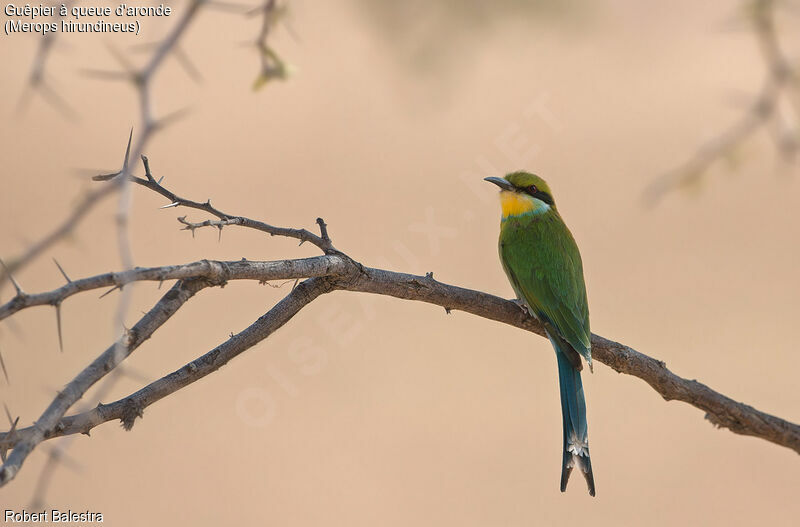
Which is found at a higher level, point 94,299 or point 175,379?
point 94,299

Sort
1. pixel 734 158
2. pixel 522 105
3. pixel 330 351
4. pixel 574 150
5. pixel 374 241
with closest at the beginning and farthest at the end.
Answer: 1. pixel 734 158
2. pixel 330 351
3. pixel 374 241
4. pixel 574 150
5. pixel 522 105

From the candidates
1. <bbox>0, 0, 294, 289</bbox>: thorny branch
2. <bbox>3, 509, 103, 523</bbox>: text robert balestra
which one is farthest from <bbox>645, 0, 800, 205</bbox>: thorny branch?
<bbox>3, 509, 103, 523</bbox>: text robert balestra

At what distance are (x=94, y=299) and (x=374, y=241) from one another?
7.73 ft

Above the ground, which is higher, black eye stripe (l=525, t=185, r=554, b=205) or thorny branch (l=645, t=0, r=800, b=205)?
black eye stripe (l=525, t=185, r=554, b=205)

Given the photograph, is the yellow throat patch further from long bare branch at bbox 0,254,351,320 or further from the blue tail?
long bare branch at bbox 0,254,351,320

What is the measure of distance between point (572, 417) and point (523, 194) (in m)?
1.06

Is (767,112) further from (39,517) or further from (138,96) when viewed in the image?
(39,517)

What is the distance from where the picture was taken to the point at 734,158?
6.55 feet

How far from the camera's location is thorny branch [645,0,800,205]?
1.77 metres

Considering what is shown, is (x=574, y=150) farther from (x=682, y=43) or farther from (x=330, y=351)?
(x=330, y=351)

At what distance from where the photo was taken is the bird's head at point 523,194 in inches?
128

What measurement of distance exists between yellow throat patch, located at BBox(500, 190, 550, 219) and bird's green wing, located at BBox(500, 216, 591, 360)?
8cm

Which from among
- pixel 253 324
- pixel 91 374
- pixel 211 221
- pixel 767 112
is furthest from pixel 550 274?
pixel 91 374

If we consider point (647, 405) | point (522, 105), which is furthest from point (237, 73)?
point (647, 405)
